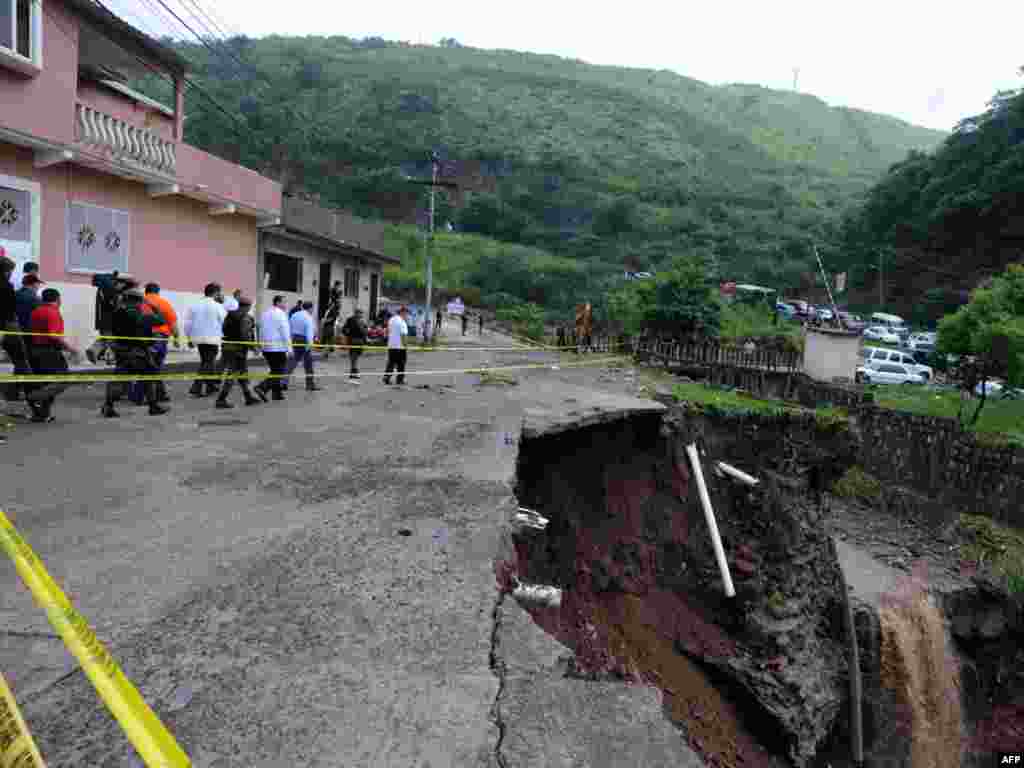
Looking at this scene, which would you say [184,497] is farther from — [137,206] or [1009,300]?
[1009,300]

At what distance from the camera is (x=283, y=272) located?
19.2 metres

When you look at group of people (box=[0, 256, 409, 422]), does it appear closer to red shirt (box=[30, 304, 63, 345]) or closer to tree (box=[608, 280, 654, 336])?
red shirt (box=[30, 304, 63, 345])

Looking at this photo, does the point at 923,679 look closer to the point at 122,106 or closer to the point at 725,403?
the point at 725,403

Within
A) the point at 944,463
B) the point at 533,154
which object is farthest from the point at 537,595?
the point at 533,154

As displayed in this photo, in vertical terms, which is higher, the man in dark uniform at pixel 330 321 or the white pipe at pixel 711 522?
the man in dark uniform at pixel 330 321

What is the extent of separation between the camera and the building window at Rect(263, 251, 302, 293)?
1844cm

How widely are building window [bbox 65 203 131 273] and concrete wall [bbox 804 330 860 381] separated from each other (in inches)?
807

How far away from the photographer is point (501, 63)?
11856cm

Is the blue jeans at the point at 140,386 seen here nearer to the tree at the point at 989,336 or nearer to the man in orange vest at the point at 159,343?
the man in orange vest at the point at 159,343

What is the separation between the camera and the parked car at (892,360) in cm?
2998

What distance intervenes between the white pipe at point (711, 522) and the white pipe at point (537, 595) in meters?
7.38

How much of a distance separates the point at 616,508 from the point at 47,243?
415 inches

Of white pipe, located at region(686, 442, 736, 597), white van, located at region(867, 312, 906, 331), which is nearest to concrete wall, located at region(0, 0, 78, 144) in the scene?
white pipe, located at region(686, 442, 736, 597)

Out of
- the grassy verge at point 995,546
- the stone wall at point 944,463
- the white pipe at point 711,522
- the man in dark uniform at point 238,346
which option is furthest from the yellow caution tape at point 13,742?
the stone wall at point 944,463
